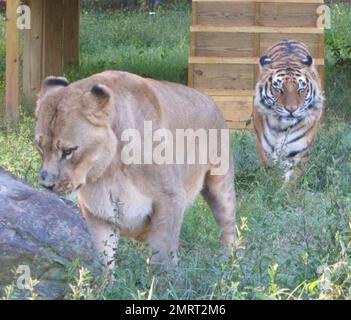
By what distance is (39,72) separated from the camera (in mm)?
12859

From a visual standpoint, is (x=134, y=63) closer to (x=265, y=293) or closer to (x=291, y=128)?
(x=291, y=128)

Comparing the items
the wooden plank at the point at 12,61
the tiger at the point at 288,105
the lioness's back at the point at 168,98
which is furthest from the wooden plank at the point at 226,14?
the lioness's back at the point at 168,98

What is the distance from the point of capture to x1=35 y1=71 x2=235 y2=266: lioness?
Answer: 530 centimetres

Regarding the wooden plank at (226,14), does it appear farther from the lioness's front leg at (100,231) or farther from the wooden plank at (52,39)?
the lioness's front leg at (100,231)

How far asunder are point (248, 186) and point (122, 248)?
2.70m

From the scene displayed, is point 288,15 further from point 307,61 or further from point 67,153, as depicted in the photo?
point 67,153

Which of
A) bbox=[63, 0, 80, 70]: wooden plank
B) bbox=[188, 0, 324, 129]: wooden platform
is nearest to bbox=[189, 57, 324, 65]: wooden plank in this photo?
bbox=[188, 0, 324, 129]: wooden platform

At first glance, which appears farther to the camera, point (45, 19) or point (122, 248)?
point (45, 19)

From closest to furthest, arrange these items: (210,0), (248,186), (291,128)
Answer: (248,186)
(291,128)
(210,0)

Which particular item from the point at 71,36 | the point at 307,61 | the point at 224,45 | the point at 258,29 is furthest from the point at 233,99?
the point at 71,36

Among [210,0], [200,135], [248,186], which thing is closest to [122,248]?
[200,135]

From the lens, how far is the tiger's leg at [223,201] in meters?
6.52

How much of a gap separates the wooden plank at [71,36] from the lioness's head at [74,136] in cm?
976
